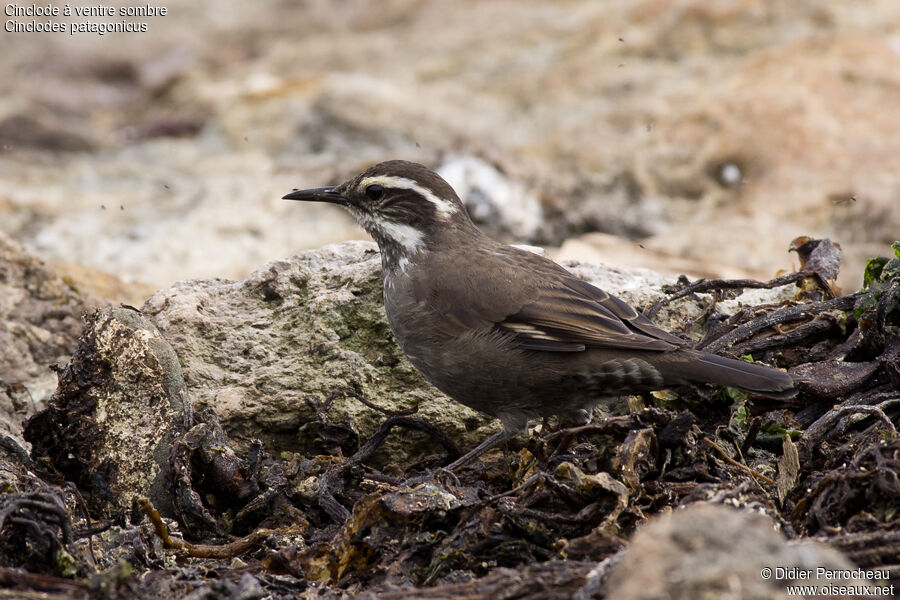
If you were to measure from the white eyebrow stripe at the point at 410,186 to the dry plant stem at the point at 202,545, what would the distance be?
264 centimetres

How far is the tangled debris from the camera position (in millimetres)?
4109

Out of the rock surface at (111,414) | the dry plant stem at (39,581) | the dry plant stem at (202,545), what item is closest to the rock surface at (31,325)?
the rock surface at (111,414)

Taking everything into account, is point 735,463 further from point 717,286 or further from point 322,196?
point 322,196

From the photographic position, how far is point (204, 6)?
1393cm

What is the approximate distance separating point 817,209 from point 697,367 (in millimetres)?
4455

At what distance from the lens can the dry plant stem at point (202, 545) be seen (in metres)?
4.72

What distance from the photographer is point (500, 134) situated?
35.3ft

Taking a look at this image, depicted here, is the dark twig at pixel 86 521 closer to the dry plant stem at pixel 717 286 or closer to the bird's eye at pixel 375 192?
the bird's eye at pixel 375 192

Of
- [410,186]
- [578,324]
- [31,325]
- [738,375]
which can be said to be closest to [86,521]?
[31,325]

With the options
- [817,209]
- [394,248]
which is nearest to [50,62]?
[394,248]

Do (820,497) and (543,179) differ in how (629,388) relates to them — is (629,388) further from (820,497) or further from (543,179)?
(543,179)

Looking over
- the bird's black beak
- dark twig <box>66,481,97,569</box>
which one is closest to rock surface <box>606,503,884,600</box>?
dark twig <box>66,481,97,569</box>

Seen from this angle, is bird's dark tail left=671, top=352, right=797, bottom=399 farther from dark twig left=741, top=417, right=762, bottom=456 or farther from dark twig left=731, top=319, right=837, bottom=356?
dark twig left=731, top=319, right=837, bottom=356

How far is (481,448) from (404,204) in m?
1.83
